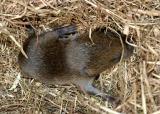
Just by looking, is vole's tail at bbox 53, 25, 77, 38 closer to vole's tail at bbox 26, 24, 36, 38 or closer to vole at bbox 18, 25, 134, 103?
vole at bbox 18, 25, 134, 103

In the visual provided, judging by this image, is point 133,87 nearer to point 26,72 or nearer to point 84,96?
point 84,96

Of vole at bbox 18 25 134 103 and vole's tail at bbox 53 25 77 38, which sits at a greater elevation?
vole's tail at bbox 53 25 77 38

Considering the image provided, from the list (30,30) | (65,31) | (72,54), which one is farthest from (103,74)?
(30,30)

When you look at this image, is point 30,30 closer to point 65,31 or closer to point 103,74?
point 65,31

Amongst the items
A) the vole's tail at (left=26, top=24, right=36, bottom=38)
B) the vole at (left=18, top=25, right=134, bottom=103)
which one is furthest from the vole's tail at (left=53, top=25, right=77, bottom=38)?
the vole's tail at (left=26, top=24, right=36, bottom=38)

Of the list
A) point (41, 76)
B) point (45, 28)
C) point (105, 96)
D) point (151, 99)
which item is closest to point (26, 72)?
point (41, 76)

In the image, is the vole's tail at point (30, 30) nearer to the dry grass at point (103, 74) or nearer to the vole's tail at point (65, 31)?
the dry grass at point (103, 74)
